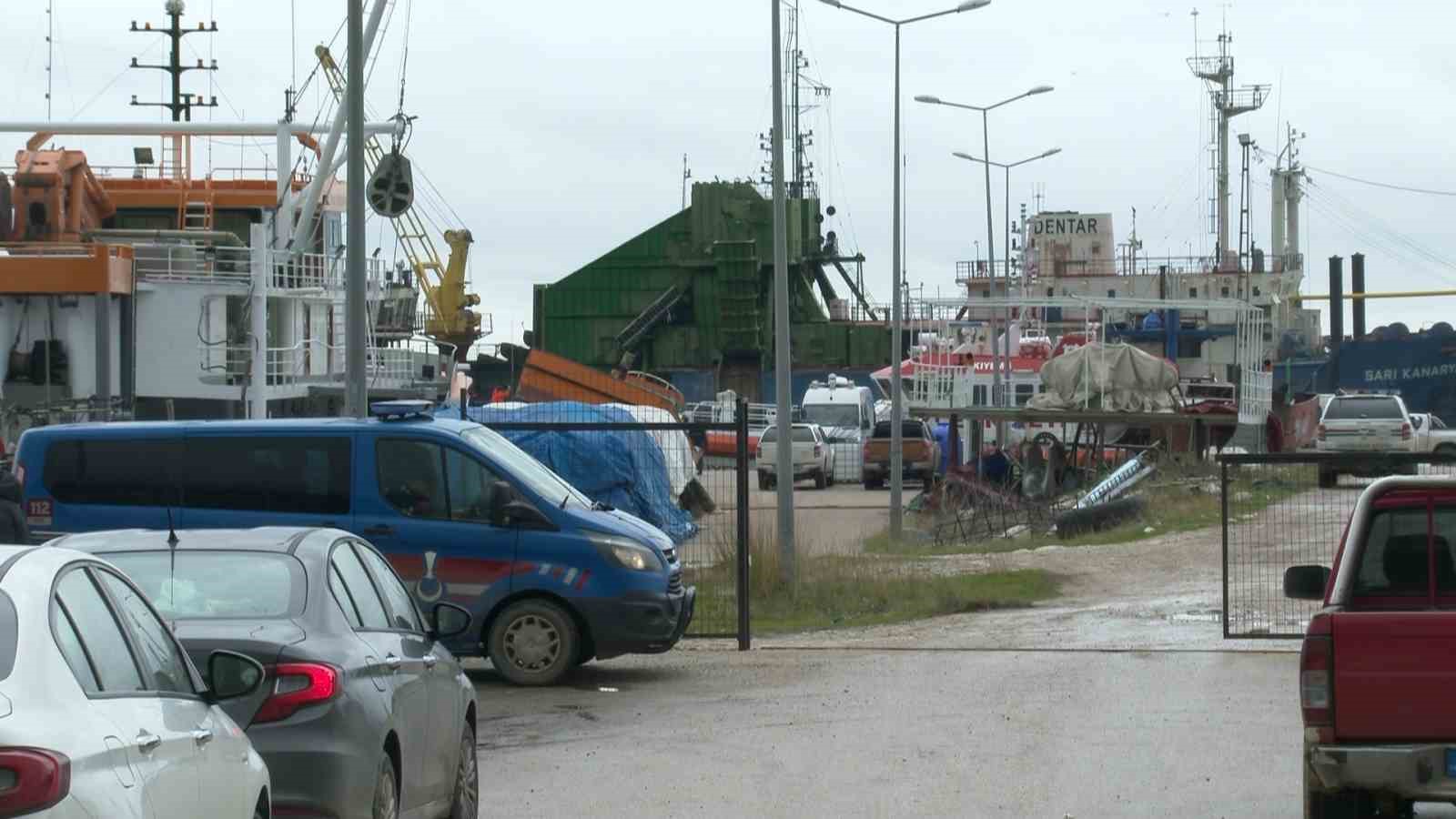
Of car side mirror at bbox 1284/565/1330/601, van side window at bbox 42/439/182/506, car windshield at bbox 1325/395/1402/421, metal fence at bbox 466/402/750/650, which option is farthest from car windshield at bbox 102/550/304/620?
car windshield at bbox 1325/395/1402/421

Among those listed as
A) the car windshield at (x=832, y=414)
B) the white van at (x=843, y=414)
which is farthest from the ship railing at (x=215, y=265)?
the car windshield at (x=832, y=414)

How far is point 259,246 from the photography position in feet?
116

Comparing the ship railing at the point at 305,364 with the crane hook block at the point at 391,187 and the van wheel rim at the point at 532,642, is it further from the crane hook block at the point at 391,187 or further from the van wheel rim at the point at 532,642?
the van wheel rim at the point at 532,642

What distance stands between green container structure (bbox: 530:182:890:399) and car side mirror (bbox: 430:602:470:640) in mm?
65347

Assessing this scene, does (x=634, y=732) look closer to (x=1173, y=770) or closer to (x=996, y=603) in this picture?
(x=1173, y=770)

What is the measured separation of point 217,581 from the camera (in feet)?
25.8

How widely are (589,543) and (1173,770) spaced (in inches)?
208

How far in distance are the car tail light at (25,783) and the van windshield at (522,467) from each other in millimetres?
10626

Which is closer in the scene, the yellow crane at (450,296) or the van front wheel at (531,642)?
the van front wheel at (531,642)

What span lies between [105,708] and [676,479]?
2073 centimetres

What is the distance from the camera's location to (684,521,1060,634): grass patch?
1930 cm

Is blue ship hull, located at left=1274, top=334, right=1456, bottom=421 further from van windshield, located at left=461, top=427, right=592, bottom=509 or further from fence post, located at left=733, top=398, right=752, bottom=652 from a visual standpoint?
van windshield, located at left=461, top=427, right=592, bottom=509

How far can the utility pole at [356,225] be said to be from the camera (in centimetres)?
1745

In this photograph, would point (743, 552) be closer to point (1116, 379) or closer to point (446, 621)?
point (446, 621)
